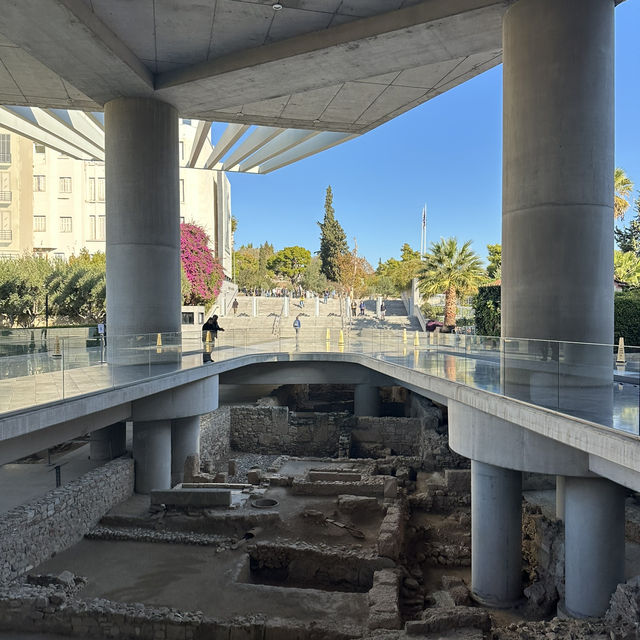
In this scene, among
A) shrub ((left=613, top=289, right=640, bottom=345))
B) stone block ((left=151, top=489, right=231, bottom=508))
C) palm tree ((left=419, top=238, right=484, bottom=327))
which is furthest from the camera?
palm tree ((left=419, top=238, right=484, bottom=327))

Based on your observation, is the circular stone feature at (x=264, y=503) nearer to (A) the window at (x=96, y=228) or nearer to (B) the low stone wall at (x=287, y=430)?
(B) the low stone wall at (x=287, y=430)

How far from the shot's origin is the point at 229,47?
14.4 metres

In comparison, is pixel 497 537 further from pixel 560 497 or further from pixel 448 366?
pixel 448 366

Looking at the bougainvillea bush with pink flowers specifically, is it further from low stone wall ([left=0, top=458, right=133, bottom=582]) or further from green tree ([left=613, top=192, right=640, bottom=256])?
green tree ([left=613, top=192, right=640, bottom=256])

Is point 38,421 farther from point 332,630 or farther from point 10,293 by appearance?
point 10,293

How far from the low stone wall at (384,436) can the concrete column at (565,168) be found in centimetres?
1399

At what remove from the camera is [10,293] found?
1192 inches

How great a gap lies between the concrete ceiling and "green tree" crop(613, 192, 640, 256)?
3445 cm

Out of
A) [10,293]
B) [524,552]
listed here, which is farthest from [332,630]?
[10,293]

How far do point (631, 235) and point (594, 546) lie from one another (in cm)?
4354

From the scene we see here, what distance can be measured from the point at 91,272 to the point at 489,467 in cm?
2638

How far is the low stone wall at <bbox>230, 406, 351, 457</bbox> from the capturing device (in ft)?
81.9

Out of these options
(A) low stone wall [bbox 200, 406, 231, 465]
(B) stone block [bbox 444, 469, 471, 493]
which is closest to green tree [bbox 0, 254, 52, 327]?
(A) low stone wall [bbox 200, 406, 231, 465]

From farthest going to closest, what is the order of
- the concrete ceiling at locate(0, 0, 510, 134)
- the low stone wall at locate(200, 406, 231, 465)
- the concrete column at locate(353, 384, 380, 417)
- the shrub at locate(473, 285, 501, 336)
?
the concrete column at locate(353, 384, 380, 417) < the shrub at locate(473, 285, 501, 336) < the low stone wall at locate(200, 406, 231, 465) < the concrete ceiling at locate(0, 0, 510, 134)
